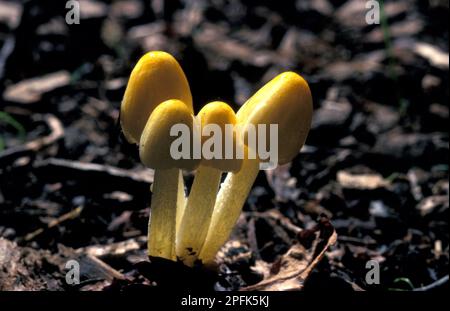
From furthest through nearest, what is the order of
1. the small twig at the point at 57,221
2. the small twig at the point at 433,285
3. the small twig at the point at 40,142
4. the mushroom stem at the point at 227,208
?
the small twig at the point at 40,142
the small twig at the point at 57,221
the small twig at the point at 433,285
the mushroom stem at the point at 227,208

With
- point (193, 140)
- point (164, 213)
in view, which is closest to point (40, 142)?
point (164, 213)

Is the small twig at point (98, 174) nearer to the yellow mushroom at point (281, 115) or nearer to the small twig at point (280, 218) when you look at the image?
the small twig at point (280, 218)

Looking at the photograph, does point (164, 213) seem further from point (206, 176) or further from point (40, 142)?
point (40, 142)

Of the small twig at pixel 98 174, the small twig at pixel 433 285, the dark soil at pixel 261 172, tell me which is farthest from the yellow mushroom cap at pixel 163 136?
the small twig at pixel 433 285

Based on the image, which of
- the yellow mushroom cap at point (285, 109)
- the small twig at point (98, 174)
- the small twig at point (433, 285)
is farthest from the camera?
the small twig at point (98, 174)
